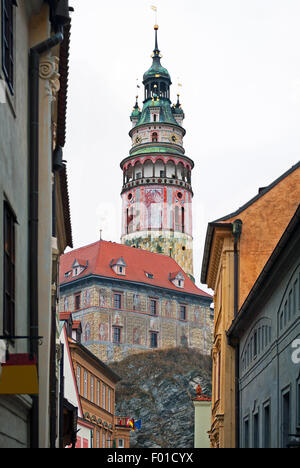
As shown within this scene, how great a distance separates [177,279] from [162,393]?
1762 centimetres

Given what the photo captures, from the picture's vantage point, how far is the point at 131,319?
341 ft

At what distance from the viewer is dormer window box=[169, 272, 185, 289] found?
11081cm

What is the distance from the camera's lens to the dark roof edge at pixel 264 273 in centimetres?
1789

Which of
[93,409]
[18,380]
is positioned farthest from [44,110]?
[93,409]

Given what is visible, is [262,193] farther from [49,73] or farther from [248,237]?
[49,73]

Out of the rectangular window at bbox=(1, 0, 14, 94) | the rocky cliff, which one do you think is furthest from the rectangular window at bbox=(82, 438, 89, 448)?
the rocky cliff

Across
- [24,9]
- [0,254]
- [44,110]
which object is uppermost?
[24,9]

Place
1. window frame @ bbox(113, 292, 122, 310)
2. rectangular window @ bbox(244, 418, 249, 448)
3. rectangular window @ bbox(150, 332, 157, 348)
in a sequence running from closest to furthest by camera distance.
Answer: rectangular window @ bbox(244, 418, 249, 448), window frame @ bbox(113, 292, 122, 310), rectangular window @ bbox(150, 332, 157, 348)

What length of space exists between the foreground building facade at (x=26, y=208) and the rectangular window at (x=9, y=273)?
0.01 m

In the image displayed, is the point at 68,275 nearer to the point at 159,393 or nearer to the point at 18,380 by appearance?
the point at 159,393

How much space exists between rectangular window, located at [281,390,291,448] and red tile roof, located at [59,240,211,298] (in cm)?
8261

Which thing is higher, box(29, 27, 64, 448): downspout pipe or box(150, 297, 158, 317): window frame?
box(150, 297, 158, 317): window frame

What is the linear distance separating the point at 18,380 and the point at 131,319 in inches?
3677

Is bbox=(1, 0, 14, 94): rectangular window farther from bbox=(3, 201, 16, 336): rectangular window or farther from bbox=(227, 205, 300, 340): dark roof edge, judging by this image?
bbox=(227, 205, 300, 340): dark roof edge
